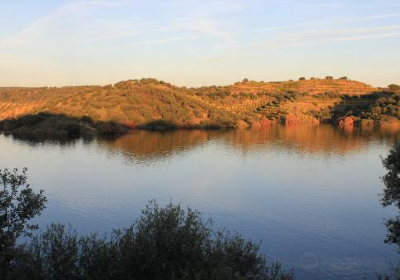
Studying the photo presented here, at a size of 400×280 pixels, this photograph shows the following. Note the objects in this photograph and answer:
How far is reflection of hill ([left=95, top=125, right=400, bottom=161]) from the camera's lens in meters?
70.2

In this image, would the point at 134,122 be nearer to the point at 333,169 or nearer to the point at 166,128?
the point at 166,128

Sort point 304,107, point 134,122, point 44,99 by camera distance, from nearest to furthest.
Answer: point 134,122 → point 44,99 → point 304,107

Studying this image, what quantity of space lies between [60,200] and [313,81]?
14090 centimetres

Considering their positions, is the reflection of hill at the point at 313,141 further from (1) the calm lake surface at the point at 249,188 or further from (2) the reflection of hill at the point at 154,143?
(2) the reflection of hill at the point at 154,143

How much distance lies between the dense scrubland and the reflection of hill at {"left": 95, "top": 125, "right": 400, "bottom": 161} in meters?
12.3

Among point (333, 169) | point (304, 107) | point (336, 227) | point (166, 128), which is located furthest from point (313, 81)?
point (336, 227)

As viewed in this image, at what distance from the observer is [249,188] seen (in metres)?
44.1

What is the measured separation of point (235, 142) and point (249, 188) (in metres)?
38.2

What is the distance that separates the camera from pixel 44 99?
117 m

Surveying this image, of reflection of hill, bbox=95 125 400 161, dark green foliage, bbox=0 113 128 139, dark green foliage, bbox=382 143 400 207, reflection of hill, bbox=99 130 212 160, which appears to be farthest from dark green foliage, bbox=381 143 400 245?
dark green foliage, bbox=0 113 128 139

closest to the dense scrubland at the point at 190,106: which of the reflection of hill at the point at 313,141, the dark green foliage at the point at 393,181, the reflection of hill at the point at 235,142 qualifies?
the reflection of hill at the point at 235,142

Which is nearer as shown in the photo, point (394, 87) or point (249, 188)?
point (249, 188)

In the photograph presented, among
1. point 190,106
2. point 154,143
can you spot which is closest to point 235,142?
point 154,143

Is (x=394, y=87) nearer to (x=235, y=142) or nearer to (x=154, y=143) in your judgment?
(x=235, y=142)
